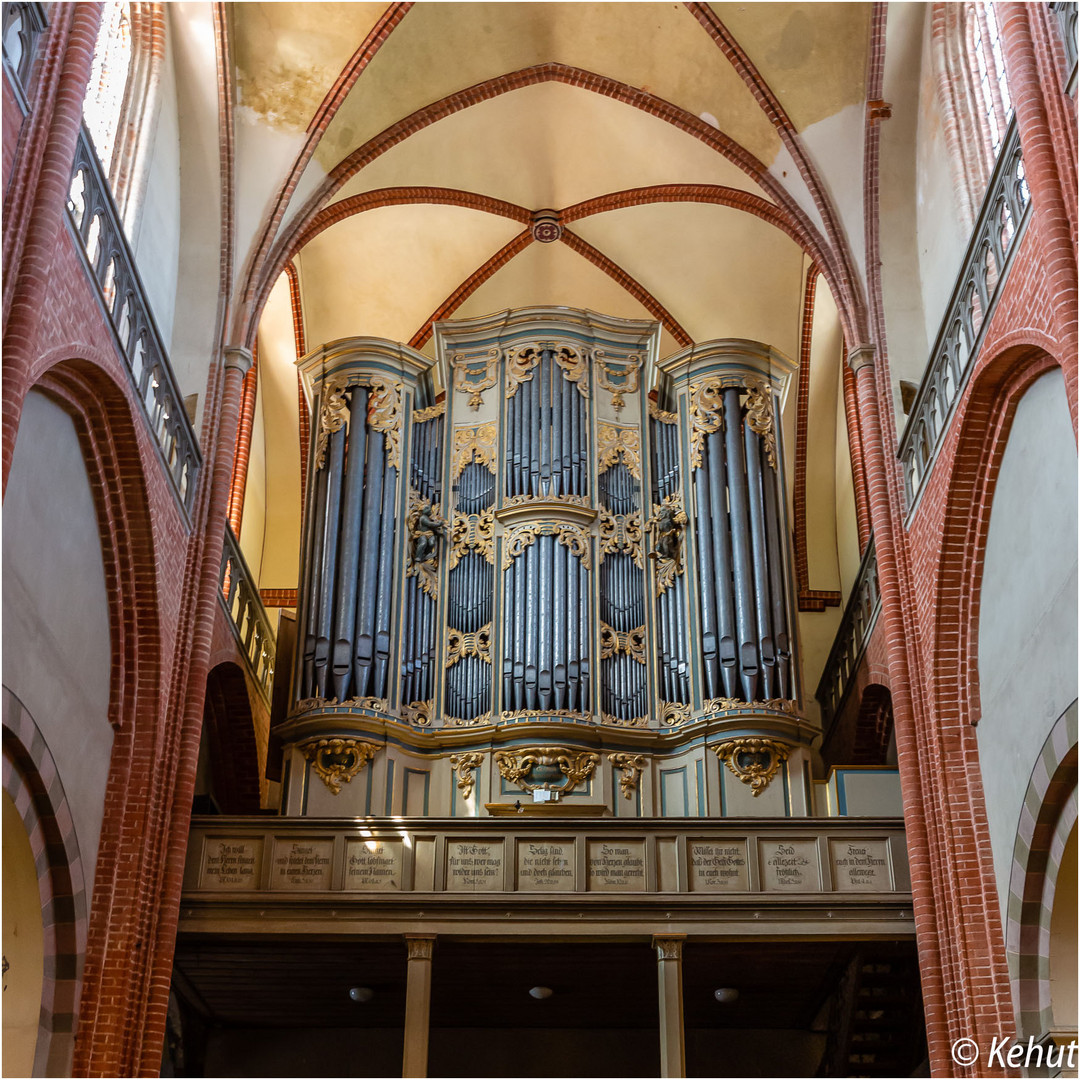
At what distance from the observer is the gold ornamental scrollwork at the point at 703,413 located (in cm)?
1633

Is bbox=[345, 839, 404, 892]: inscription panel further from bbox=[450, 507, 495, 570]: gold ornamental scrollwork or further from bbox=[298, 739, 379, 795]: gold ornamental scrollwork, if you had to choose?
bbox=[450, 507, 495, 570]: gold ornamental scrollwork

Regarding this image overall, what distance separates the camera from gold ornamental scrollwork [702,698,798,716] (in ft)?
47.1

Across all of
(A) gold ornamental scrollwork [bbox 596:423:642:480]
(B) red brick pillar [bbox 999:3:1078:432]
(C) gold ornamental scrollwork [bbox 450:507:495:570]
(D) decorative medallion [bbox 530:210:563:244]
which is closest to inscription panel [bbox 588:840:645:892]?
(C) gold ornamental scrollwork [bbox 450:507:495:570]

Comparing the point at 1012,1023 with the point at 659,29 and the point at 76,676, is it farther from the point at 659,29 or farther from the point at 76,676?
the point at 659,29

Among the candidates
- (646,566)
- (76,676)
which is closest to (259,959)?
(76,676)

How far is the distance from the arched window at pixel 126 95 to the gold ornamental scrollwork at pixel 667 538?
6262 millimetres

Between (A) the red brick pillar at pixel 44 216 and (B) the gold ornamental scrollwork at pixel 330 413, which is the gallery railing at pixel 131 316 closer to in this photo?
(A) the red brick pillar at pixel 44 216

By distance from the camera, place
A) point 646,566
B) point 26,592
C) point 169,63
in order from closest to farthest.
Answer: point 26,592, point 169,63, point 646,566

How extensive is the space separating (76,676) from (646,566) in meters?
6.54

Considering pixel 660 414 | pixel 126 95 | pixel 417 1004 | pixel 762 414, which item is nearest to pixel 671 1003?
pixel 417 1004

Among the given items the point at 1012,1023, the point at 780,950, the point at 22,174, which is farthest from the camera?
the point at 780,950

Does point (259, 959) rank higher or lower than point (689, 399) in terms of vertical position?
lower

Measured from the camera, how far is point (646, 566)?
15.8 metres

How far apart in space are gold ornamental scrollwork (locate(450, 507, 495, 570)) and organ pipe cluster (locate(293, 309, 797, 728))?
25 millimetres
